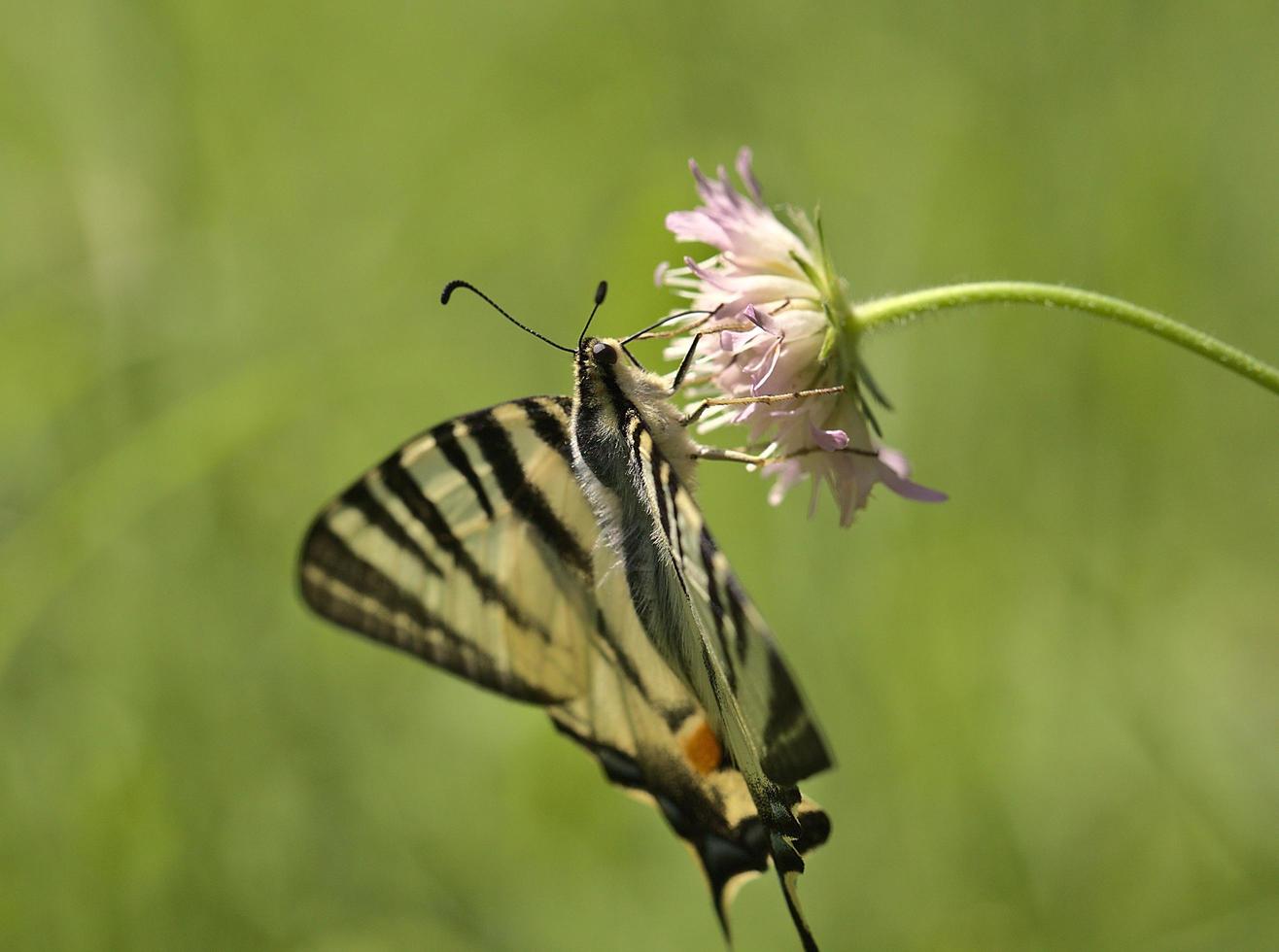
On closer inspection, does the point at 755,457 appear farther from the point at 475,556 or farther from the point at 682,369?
the point at 475,556

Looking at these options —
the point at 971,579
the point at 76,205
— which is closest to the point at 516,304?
the point at 76,205

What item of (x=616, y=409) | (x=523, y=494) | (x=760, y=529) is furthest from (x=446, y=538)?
(x=760, y=529)

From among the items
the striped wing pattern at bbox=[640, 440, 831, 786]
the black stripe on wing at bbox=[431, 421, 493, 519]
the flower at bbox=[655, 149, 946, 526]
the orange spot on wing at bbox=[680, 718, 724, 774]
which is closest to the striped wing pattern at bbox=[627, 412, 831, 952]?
the striped wing pattern at bbox=[640, 440, 831, 786]

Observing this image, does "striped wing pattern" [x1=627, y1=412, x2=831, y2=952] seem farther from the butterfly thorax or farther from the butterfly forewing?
the butterfly forewing

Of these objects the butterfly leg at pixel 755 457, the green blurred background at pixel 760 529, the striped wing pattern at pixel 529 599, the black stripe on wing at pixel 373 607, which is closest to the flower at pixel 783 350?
the butterfly leg at pixel 755 457

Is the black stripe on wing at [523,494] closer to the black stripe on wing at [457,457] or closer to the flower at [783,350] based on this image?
the black stripe on wing at [457,457]

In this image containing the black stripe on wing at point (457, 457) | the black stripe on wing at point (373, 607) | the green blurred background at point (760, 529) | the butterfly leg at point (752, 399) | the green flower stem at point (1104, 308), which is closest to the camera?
the green flower stem at point (1104, 308)
